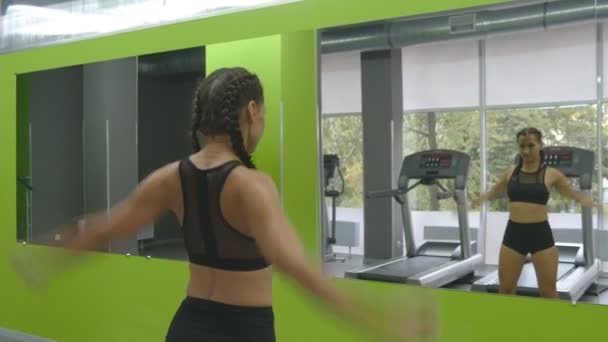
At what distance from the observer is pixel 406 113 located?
4039mm

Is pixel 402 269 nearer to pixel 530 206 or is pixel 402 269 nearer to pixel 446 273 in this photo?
pixel 446 273

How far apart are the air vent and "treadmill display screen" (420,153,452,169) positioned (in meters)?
0.90

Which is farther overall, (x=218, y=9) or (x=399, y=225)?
(x=399, y=225)

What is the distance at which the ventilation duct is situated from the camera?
2867mm

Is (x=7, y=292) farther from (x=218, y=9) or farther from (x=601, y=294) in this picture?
(x=601, y=294)

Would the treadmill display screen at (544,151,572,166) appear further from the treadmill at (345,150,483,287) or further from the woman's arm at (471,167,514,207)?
the treadmill at (345,150,483,287)

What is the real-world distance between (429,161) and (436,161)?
74 millimetres

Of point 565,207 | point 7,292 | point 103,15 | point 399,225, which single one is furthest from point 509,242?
point 7,292

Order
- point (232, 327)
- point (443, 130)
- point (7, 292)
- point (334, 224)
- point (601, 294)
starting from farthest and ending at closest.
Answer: point (7, 292) < point (443, 130) < point (334, 224) < point (601, 294) < point (232, 327)

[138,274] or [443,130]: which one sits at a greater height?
[443,130]

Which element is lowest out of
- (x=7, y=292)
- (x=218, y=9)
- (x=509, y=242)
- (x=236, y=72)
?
(x=7, y=292)

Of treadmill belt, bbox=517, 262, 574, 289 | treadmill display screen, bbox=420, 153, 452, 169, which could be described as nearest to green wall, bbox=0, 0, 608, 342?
treadmill belt, bbox=517, 262, 574, 289

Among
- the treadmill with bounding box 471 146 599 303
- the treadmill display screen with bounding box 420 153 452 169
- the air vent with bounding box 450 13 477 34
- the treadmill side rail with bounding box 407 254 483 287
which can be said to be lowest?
the treadmill side rail with bounding box 407 254 483 287

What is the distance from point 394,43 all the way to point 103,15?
2.15 meters
